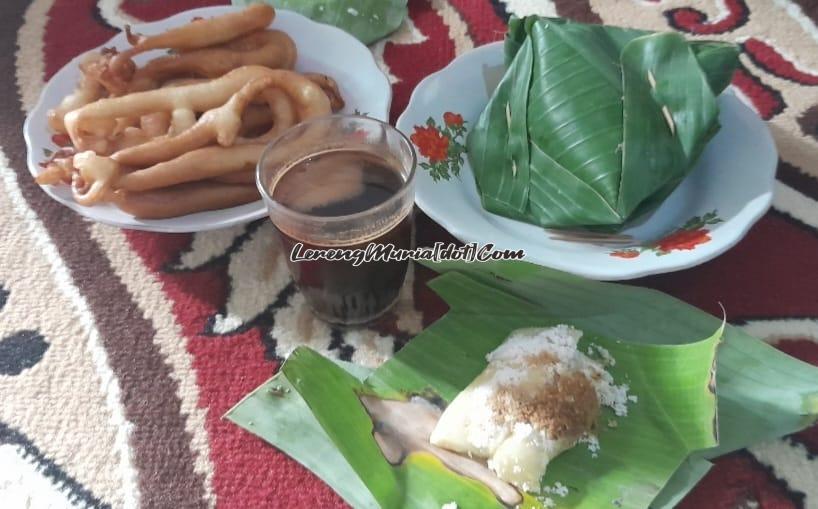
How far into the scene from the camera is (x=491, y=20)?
1.06 m

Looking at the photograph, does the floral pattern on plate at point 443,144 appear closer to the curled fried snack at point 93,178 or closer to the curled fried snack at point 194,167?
the curled fried snack at point 194,167

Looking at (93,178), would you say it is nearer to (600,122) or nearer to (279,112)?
(279,112)

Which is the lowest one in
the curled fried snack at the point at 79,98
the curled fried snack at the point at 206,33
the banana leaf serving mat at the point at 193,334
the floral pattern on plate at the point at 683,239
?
the banana leaf serving mat at the point at 193,334

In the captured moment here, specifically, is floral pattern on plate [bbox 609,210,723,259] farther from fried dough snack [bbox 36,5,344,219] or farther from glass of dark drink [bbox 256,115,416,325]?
fried dough snack [bbox 36,5,344,219]

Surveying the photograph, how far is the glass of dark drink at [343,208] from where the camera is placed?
0.60 metres

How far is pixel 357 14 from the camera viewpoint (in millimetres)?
993

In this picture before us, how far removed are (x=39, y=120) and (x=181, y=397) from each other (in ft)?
1.32

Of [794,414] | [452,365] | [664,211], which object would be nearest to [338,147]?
[452,365]

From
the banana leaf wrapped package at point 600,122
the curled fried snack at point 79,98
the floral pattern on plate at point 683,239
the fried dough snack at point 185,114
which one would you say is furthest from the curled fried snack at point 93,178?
the floral pattern on plate at point 683,239

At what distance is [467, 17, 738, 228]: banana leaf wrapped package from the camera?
68 centimetres

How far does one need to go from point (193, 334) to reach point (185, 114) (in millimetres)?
243

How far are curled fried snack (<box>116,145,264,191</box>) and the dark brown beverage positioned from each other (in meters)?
0.08

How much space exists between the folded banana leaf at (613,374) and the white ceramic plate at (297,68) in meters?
0.19

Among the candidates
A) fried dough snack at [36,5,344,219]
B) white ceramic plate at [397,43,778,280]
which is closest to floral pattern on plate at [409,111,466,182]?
white ceramic plate at [397,43,778,280]
